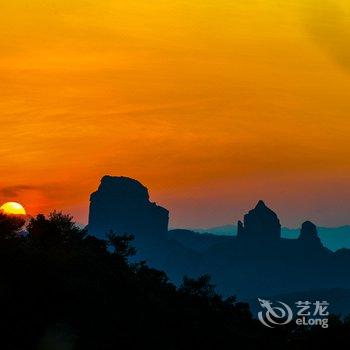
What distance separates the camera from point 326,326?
62.5 meters

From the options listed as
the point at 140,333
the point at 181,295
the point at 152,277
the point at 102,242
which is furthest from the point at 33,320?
the point at 102,242

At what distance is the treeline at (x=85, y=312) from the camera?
141ft

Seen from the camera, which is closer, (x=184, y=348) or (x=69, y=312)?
(x=69, y=312)

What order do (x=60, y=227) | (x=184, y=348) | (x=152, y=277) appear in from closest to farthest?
(x=184, y=348)
(x=60, y=227)
(x=152, y=277)

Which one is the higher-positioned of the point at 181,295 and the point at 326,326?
the point at 181,295

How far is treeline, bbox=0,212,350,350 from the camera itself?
43.1 metres

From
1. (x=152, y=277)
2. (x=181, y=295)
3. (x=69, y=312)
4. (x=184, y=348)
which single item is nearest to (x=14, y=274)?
(x=69, y=312)

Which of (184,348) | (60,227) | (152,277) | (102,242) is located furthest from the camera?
(102,242)

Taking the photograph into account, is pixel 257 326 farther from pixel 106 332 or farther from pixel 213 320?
pixel 106 332

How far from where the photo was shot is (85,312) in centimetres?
4791

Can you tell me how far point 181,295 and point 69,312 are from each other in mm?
31883

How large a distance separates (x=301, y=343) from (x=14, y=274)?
28.2 meters

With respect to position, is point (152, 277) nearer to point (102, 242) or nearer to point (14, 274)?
point (102, 242)

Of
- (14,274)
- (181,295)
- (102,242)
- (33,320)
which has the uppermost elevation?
(102,242)
